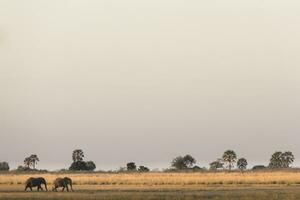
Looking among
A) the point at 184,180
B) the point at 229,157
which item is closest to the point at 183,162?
the point at 229,157

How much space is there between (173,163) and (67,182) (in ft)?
453

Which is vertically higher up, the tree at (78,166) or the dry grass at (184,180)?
the tree at (78,166)

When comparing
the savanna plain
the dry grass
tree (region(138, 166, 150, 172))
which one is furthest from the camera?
tree (region(138, 166, 150, 172))

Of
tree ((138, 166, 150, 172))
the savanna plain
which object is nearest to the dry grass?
the savanna plain

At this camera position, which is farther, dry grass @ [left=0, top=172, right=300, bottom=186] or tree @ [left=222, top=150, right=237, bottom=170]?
tree @ [left=222, top=150, right=237, bottom=170]

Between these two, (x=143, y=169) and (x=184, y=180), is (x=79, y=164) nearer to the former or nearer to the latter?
(x=143, y=169)

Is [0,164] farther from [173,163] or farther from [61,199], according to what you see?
[61,199]

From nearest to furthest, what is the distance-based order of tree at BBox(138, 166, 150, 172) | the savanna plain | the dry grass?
1. the savanna plain
2. the dry grass
3. tree at BBox(138, 166, 150, 172)

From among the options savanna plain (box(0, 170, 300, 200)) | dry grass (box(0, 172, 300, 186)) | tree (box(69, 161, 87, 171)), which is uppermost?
tree (box(69, 161, 87, 171))

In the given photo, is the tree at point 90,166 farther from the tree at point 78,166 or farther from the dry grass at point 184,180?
the dry grass at point 184,180

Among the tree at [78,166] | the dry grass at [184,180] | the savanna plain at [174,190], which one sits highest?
the tree at [78,166]

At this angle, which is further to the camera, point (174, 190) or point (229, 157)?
point (229, 157)

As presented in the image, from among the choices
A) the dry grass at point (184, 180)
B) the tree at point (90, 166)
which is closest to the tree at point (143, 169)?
the tree at point (90, 166)

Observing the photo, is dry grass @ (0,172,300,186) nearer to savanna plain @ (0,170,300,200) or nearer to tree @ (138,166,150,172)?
savanna plain @ (0,170,300,200)
